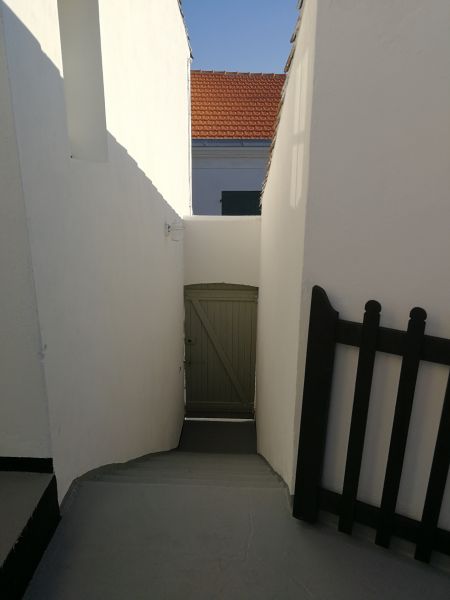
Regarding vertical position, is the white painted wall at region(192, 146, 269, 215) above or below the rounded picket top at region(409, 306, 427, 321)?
above

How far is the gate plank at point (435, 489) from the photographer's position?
1332 millimetres

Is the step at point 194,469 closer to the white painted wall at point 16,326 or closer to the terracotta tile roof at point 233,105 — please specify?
the white painted wall at point 16,326

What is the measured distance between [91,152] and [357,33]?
1530 mm

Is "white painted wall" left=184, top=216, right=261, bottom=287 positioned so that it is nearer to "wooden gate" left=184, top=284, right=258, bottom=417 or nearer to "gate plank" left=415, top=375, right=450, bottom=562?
"wooden gate" left=184, top=284, right=258, bottom=417

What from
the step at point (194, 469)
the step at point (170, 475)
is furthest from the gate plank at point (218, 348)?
the step at point (170, 475)

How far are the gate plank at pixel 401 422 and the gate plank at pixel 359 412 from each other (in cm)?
12

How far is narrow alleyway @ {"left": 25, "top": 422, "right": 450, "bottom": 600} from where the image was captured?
1351mm

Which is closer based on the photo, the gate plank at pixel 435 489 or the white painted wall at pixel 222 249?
the gate plank at pixel 435 489

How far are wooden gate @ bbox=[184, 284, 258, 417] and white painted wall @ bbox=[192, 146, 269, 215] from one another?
10.7 feet

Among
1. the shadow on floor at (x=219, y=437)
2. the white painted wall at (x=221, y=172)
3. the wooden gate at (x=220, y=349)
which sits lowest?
the shadow on floor at (x=219, y=437)

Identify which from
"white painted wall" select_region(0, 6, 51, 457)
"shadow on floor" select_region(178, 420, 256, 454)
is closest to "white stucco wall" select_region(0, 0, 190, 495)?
"white painted wall" select_region(0, 6, 51, 457)

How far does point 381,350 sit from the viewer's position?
1.41 meters

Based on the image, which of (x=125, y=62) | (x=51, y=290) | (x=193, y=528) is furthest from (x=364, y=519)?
(x=125, y=62)

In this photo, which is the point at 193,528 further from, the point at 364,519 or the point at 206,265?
the point at 206,265
